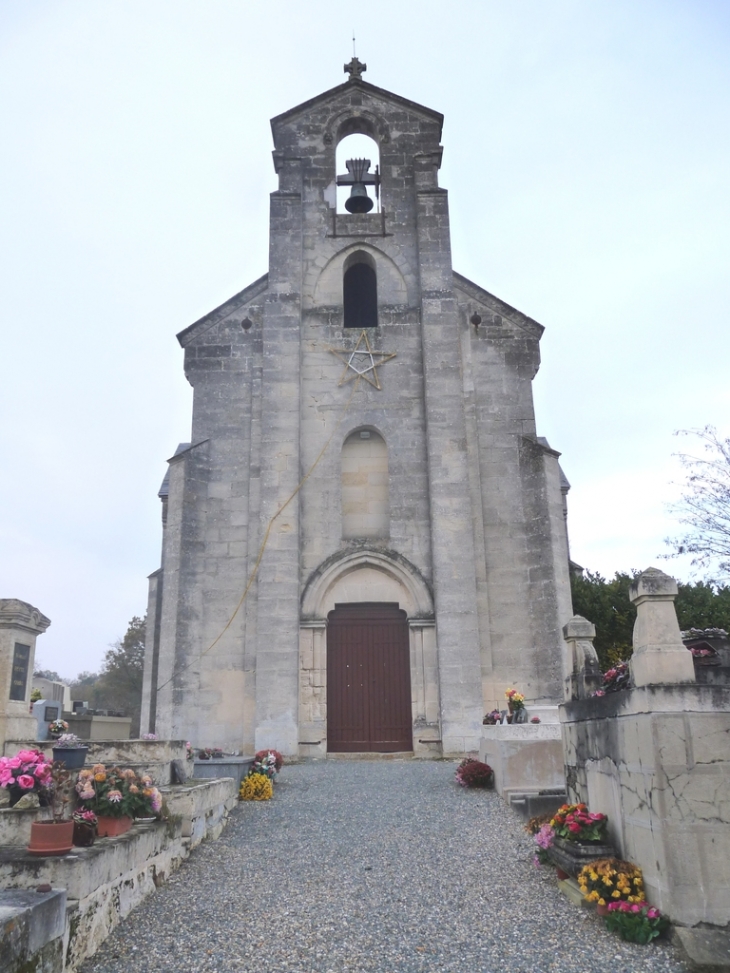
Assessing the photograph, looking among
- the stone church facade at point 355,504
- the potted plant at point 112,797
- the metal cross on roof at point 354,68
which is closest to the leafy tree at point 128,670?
the stone church facade at point 355,504

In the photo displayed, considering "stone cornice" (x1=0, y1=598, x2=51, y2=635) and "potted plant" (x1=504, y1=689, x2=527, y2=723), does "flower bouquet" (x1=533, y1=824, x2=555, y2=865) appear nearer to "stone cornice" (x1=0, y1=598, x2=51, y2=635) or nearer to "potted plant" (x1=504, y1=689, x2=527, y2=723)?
"potted plant" (x1=504, y1=689, x2=527, y2=723)

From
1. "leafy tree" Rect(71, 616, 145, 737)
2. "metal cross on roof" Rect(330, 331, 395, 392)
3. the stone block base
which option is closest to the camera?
the stone block base

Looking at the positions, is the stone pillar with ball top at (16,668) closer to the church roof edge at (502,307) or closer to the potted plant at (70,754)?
the potted plant at (70,754)

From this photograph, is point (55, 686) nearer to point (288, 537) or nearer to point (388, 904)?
point (288, 537)

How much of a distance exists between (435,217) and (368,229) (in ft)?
5.41

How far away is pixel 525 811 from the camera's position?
9.60m

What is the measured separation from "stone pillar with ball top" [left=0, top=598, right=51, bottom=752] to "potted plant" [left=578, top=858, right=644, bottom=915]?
6478 mm

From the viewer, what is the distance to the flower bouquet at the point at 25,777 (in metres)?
6.29

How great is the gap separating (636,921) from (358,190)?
697 inches

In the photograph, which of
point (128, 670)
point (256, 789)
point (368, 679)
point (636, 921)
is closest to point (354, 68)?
point (368, 679)

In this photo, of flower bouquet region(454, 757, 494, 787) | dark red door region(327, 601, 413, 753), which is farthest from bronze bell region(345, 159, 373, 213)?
flower bouquet region(454, 757, 494, 787)

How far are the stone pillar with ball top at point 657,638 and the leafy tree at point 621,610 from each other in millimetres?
13649

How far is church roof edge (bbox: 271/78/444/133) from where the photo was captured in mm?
19500

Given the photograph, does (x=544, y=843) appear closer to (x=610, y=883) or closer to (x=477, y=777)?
(x=610, y=883)
